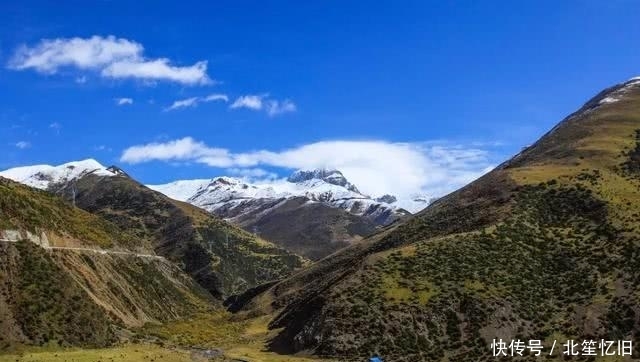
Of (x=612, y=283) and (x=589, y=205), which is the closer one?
(x=612, y=283)

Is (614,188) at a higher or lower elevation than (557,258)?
higher

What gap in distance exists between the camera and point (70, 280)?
3740 inches

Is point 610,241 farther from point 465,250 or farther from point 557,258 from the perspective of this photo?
point 465,250

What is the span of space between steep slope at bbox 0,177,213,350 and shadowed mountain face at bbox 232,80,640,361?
88.1 feet

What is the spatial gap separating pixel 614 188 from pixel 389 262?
4400 cm

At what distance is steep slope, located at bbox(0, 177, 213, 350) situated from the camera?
81750mm

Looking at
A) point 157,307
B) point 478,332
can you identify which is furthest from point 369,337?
point 157,307

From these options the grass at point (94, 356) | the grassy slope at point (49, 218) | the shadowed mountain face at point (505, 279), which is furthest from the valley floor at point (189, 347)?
the grassy slope at point (49, 218)

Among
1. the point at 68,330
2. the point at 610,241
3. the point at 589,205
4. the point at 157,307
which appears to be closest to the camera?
the point at 68,330

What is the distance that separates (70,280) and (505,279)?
6214cm

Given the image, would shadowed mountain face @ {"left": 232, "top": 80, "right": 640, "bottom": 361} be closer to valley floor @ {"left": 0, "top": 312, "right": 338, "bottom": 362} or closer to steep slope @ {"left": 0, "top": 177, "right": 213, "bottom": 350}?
valley floor @ {"left": 0, "top": 312, "right": 338, "bottom": 362}

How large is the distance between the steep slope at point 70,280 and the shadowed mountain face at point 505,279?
88.1 feet

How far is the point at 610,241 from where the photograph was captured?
10281 centimetres

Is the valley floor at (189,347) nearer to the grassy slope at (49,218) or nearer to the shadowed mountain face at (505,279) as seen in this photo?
the shadowed mountain face at (505,279)
